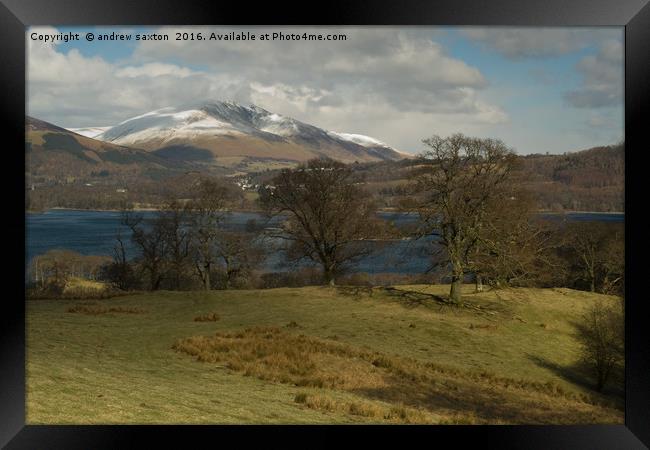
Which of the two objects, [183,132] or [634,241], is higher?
[183,132]

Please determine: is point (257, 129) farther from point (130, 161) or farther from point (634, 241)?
point (634, 241)

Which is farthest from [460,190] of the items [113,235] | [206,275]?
[113,235]

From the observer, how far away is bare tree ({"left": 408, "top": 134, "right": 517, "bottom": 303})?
45.0 feet

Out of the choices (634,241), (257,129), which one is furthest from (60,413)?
(257,129)

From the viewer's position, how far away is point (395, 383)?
9.30m

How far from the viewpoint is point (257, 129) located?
1666 centimetres

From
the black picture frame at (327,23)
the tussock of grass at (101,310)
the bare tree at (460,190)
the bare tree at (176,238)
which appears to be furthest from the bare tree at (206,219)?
the black picture frame at (327,23)

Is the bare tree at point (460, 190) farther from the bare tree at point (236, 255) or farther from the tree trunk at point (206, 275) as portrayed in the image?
the tree trunk at point (206, 275)

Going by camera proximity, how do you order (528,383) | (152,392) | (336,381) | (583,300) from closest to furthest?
(152,392), (336,381), (528,383), (583,300)

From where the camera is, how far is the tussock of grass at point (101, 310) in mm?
12425

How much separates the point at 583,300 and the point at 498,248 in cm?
279

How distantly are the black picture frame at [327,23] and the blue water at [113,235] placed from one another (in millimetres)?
5353

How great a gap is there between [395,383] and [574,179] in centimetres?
852

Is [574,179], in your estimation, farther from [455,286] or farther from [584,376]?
[584,376]
